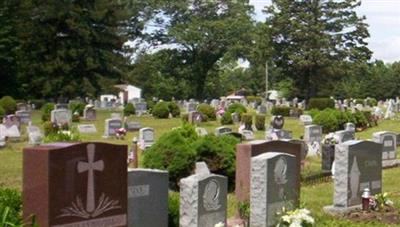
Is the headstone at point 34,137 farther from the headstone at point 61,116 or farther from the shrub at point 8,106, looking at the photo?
the shrub at point 8,106

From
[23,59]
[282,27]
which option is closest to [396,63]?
[282,27]

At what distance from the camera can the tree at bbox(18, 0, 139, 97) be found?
51.1 m

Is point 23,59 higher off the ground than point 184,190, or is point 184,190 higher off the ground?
point 23,59

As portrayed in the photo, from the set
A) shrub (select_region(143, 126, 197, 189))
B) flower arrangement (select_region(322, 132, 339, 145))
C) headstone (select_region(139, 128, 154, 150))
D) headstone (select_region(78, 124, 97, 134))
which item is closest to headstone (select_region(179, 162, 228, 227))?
shrub (select_region(143, 126, 197, 189))

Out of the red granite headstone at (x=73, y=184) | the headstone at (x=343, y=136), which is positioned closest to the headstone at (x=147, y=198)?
the red granite headstone at (x=73, y=184)

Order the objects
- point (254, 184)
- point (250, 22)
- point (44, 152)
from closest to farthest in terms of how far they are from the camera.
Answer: point (44, 152), point (254, 184), point (250, 22)

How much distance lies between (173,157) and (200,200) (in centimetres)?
428

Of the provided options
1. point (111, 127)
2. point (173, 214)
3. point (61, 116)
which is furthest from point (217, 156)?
point (61, 116)

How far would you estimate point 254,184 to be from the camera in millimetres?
9492

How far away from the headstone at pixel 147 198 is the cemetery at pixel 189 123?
0.06 feet

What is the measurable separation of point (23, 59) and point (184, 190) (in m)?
46.1

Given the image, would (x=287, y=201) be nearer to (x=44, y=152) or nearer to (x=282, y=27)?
(x=44, y=152)

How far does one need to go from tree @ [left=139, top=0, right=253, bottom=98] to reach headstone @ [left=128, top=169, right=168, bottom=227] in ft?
187

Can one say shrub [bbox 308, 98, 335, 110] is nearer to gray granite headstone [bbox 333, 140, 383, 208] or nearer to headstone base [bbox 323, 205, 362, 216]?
gray granite headstone [bbox 333, 140, 383, 208]
